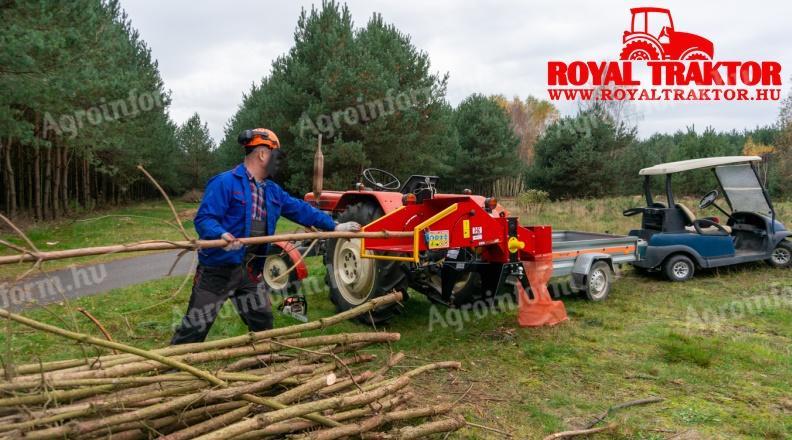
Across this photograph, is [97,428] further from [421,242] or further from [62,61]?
[62,61]

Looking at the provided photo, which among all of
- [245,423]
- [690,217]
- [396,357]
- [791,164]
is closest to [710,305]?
[690,217]

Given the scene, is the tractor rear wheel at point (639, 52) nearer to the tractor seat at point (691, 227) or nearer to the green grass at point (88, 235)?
the tractor seat at point (691, 227)

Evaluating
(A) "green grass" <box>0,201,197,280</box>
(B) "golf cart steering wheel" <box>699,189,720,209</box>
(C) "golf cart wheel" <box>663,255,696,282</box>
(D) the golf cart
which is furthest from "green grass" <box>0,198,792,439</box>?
(A) "green grass" <box>0,201,197,280</box>

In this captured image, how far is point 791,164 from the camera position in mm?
27281

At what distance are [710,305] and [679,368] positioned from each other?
2.51m

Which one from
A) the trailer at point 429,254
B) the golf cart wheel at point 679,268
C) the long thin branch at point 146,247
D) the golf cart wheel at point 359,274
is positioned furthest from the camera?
the golf cart wheel at point 679,268

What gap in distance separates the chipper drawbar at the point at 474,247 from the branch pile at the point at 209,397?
129cm

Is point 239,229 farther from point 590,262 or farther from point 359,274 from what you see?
point 590,262

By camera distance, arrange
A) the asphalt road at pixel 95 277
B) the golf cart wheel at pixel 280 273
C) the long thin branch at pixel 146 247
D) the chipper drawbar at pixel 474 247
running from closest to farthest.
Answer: the long thin branch at pixel 146 247 → the chipper drawbar at pixel 474 247 → the golf cart wheel at pixel 280 273 → the asphalt road at pixel 95 277

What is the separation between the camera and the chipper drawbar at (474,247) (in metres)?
4.44

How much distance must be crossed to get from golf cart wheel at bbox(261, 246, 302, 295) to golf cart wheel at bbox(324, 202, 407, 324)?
34.6 inches

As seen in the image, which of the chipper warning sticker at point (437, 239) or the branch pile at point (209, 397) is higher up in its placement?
the chipper warning sticker at point (437, 239)

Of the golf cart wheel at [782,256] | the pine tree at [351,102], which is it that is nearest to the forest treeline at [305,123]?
the pine tree at [351,102]

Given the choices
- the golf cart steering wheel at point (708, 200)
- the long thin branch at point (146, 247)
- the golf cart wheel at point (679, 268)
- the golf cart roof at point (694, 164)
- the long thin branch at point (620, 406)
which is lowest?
the long thin branch at point (620, 406)
